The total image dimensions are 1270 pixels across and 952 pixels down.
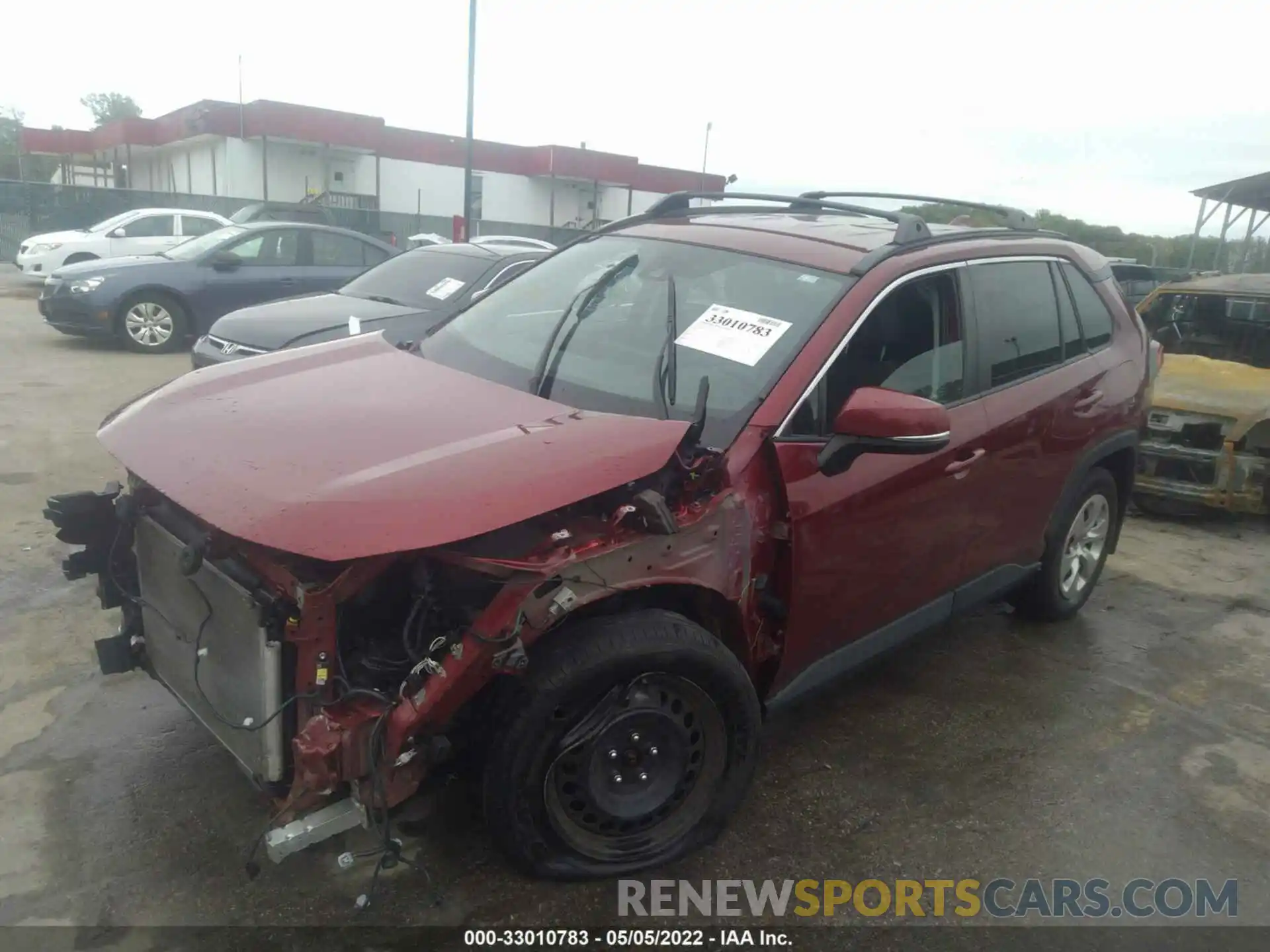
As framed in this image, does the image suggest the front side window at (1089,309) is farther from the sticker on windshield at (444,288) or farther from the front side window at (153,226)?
the front side window at (153,226)

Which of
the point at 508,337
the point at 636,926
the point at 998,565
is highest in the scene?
the point at 508,337

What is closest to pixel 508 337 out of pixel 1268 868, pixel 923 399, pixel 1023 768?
pixel 923 399

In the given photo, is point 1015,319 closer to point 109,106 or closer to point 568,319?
point 568,319

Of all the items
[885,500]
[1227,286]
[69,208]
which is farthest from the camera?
[69,208]

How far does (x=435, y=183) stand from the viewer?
36.1m

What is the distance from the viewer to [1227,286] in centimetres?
779

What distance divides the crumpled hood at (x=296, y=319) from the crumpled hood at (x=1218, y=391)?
563 cm

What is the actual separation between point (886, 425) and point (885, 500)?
0.49 m

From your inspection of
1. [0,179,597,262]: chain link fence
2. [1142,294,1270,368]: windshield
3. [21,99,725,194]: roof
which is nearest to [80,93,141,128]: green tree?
[21,99,725,194]: roof

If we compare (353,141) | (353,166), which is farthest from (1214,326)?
(353,166)

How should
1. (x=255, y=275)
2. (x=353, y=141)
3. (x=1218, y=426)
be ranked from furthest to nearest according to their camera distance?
(x=353, y=141) → (x=255, y=275) → (x=1218, y=426)

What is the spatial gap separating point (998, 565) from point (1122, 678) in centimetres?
95

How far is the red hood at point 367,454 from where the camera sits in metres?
2.23

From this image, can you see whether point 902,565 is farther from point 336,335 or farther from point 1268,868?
point 336,335
